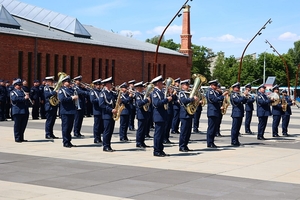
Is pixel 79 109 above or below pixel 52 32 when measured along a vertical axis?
below

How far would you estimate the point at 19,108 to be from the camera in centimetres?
1505

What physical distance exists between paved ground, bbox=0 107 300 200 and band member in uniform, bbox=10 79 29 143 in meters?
0.35

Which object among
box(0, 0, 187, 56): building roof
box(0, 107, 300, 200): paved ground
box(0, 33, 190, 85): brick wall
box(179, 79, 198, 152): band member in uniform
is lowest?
box(0, 107, 300, 200): paved ground

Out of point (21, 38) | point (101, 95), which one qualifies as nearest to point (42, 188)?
point (101, 95)

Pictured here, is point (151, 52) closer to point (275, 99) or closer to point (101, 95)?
point (275, 99)

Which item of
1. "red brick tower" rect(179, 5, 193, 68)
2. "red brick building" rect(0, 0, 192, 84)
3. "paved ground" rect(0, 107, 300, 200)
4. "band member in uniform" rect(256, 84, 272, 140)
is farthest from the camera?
"red brick tower" rect(179, 5, 193, 68)

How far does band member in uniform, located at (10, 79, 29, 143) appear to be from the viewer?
49.1ft

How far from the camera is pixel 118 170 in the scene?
1065 centimetres

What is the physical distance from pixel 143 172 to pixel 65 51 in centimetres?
3200

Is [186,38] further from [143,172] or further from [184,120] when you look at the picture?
[143,172]

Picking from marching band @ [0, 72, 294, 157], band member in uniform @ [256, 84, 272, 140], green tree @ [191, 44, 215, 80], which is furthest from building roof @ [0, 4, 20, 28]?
green tree @ [191, 44, 215, 80]

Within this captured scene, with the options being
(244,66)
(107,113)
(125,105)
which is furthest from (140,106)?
(244,66)

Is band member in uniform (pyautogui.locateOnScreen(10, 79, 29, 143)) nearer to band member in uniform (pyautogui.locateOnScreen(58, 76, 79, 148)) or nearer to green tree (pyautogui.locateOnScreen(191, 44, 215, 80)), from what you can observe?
band member in uniform (pyautogui.locateOnScreen(58, 76, 79, 148))

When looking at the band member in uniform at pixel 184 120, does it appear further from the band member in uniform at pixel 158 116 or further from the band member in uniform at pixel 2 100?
the band member in uniform at pixel 2 100
